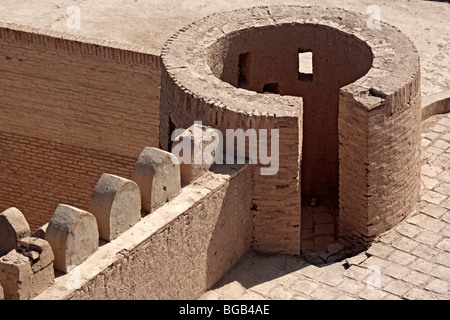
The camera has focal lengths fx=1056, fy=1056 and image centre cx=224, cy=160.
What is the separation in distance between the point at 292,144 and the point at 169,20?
6.65 m

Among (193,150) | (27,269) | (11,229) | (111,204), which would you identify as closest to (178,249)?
(193,150)

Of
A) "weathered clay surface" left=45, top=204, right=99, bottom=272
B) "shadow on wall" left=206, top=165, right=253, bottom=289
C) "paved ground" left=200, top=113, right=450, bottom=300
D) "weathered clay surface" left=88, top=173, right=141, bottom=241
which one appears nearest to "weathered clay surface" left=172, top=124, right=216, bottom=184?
"shadow on wall" left=206, top=165, right=253, bottom=289

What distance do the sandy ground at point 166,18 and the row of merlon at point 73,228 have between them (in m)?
6.30

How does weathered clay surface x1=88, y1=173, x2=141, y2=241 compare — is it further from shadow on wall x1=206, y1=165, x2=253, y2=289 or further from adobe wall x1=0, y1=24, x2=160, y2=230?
adobe wall x1=0, y1=24, x2=160, y2=230

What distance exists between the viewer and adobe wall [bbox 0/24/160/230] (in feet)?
50.8

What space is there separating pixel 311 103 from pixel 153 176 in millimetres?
4641

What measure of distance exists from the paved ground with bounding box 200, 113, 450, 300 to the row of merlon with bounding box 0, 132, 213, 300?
1.68m

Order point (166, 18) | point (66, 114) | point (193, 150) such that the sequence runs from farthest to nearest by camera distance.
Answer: point (166, 18)
point (66, 114)
point (193, 150)

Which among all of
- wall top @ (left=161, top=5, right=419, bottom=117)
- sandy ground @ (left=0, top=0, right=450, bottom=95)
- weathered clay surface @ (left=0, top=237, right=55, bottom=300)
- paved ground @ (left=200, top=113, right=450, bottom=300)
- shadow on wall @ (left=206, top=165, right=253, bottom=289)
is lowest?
paved ground @ (left=200, top=113, right=450, bottom=300)

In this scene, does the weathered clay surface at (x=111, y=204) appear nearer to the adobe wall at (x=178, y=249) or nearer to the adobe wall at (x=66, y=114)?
the adobe wall at (x=178, y=249)

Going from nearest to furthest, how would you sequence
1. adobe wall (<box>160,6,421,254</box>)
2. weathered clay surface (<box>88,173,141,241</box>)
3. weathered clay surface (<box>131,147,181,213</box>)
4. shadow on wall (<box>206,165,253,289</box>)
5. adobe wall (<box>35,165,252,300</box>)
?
adobe wall (<box>35,165,252,300</box>) < weathered clay surface (<box>88,173,141,241</box>) < weathered clay surface (<box>131,147,181,213</box>) < shadow on wall (<box>206,165,253,289</box>) < adobe wall (<box>160,6,421,254</box>)

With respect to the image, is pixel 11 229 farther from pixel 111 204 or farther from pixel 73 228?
pixel 111 204

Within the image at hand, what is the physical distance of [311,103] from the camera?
46.8 feet
